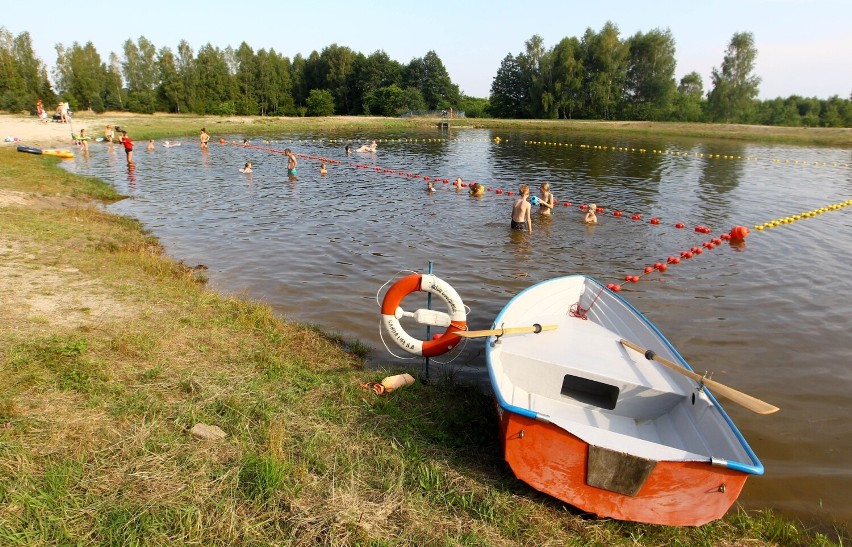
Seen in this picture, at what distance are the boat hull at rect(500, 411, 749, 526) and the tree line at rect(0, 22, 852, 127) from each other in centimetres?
7511

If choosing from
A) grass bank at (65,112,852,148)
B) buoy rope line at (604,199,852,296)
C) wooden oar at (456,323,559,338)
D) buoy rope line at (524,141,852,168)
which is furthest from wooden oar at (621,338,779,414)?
grass bank at (65,112,852,148)

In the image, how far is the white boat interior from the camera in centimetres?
471

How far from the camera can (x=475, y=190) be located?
68.8ft

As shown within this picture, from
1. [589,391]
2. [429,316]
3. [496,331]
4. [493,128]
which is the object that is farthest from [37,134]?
[493,128]

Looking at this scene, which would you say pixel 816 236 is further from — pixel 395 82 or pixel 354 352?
pixel 395 82

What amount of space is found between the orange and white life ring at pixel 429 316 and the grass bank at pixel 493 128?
40093 mm

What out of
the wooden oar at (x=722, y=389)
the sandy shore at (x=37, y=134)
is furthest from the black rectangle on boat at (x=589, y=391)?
the sandy shore at (x=37, y=134)

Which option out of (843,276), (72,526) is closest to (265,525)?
(72,526)

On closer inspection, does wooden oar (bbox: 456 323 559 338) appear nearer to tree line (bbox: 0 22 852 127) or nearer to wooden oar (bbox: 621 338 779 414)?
wooden oar (bbox: 621 338 779 414)

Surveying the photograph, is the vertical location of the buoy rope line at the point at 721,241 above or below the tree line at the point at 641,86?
below

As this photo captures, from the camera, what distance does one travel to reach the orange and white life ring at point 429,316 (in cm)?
669

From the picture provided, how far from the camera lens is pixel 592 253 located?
13.7m

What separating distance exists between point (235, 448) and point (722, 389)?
5072 mm

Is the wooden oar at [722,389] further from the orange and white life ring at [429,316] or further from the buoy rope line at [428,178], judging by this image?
the buoy rope line at [428,178]
